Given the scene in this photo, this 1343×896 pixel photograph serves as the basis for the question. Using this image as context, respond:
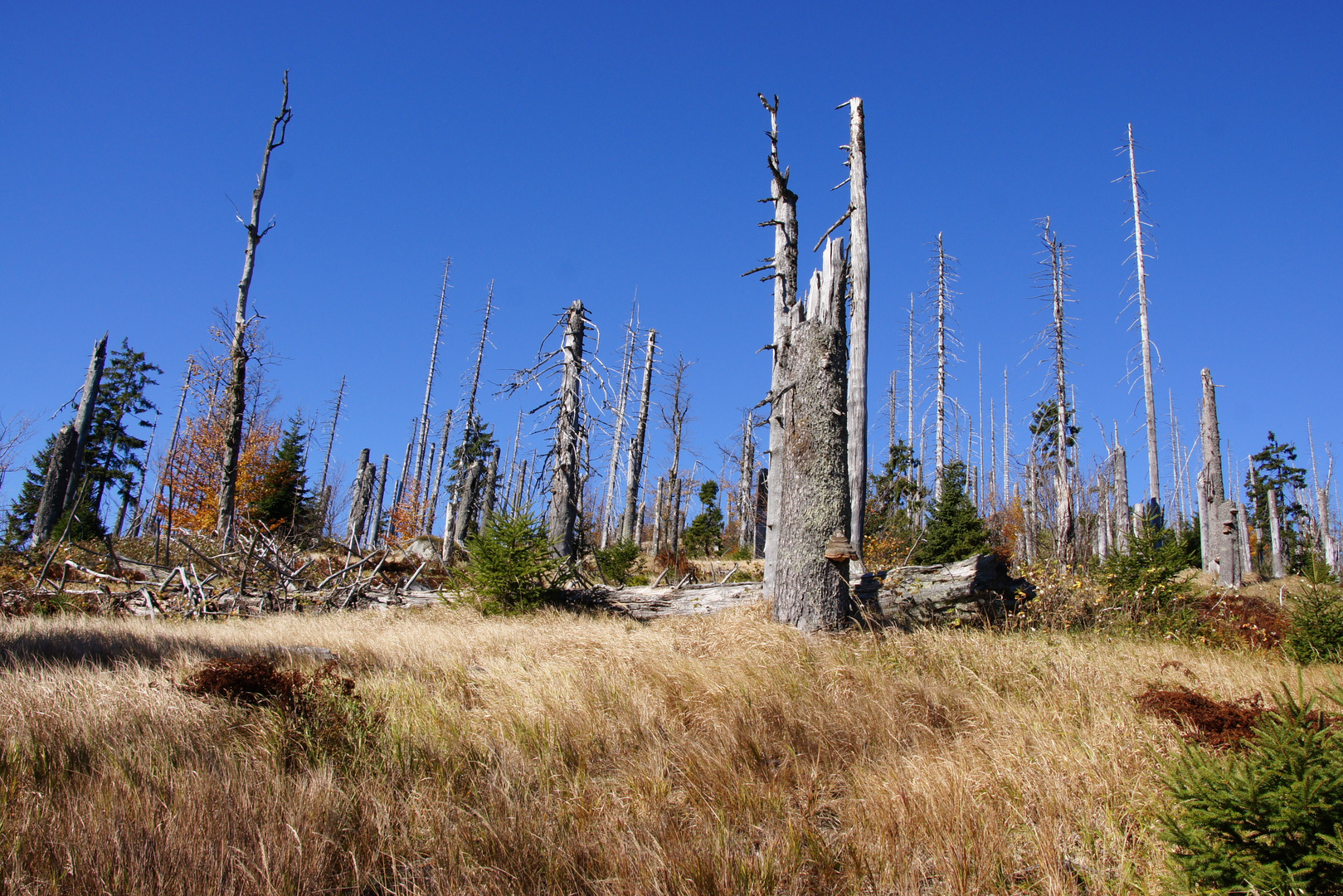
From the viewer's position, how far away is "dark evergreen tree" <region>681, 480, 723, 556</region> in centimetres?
2527

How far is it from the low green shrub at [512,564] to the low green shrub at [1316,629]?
9068 mm

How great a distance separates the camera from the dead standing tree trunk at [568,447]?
546 inches

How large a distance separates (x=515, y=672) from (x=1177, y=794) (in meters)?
4.27

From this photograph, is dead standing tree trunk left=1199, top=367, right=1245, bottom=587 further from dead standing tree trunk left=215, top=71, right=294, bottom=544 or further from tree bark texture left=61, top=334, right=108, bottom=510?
tree bark texture left=61, top=334, right=108, bottom=510

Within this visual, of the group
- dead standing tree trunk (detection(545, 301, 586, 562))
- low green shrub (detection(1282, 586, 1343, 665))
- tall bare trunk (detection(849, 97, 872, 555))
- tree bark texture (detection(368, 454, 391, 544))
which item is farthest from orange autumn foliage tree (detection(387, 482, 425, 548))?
low green shrub (detection(1282, 586, 1343, 665))

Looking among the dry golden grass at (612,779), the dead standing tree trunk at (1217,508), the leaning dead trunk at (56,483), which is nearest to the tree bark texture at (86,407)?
the leaning dead trunk at (56,483)

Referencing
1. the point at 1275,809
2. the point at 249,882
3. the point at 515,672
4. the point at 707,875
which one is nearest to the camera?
the point at 1275,809

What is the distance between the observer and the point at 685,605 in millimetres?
10211

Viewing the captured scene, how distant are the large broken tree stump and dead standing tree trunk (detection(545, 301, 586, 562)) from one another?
22.4 ft

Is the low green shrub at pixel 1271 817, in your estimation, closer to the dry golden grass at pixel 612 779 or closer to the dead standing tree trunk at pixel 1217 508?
the dry golden grass at pixel 612 779

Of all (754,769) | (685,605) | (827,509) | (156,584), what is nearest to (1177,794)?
(754,769)

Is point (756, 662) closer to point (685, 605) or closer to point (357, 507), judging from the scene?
point (685, 605)

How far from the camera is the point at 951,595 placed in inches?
321

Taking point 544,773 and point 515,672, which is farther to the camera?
point 515,672
